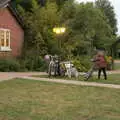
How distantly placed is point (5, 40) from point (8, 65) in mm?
Answer: 4402

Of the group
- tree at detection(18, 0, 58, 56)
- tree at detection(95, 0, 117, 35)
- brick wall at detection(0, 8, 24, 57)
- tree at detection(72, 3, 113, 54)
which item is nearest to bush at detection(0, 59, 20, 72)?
brick wall at detection(0, 8, 24, 57)

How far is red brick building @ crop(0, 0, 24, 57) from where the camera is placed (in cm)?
2844

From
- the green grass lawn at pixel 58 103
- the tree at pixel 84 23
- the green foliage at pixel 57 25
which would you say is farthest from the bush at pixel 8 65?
the green grass lawn at pixel 58 103

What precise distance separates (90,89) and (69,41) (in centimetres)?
1879

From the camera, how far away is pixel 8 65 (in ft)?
82.1

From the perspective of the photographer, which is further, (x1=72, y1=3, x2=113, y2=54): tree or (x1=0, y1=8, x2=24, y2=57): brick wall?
(x1=72, y1=3, x2=113, y2=54): tree

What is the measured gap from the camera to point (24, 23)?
3228cm

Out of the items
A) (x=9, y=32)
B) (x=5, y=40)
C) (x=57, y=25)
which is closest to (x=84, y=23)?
→ (x=57, y=25)

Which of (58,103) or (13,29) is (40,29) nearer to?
(13,29)

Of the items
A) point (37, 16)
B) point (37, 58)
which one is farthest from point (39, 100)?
point (37, 16)

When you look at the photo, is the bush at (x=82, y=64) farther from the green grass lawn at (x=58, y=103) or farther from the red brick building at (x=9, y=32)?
the green grass lawn at (x=58, y=103)

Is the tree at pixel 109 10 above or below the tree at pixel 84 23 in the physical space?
above

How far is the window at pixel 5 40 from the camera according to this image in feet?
93.0

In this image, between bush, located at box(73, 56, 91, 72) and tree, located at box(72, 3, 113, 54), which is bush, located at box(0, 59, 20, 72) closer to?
bush, located at box(73, 56, 91, 72)
